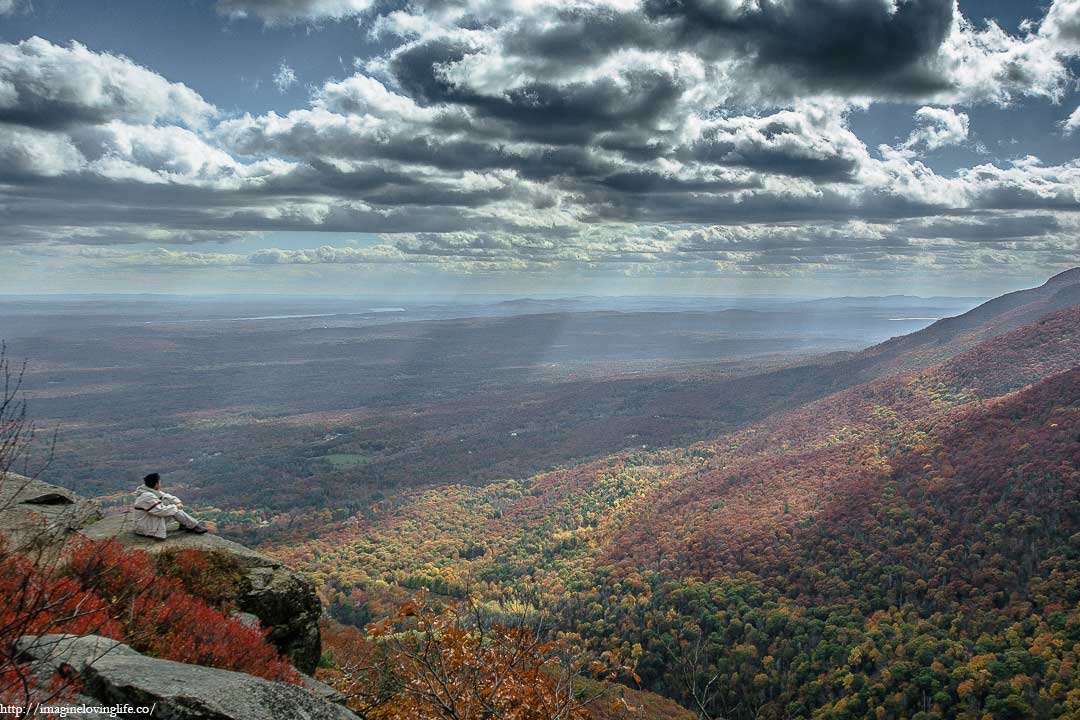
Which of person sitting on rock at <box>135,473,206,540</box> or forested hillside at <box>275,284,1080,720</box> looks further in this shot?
forested hillside at <box>275,284,1080,720</box>

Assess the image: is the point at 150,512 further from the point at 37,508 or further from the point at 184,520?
the point at 37,508

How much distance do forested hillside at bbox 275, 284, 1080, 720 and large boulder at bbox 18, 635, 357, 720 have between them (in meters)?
8.03

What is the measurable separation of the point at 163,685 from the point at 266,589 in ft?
25.9

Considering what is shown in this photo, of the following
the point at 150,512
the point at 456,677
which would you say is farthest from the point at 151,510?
the point at 456,677

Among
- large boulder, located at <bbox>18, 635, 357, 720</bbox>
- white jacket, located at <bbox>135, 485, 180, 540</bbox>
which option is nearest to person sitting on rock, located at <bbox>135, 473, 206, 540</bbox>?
white jacket, located at <bbox>135, 485, 180, 540</bbox>

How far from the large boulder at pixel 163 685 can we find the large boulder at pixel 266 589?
6302 millimetres

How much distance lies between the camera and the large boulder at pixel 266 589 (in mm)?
14891

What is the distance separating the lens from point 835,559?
6147cm

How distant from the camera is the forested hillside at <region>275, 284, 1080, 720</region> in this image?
1705 inches

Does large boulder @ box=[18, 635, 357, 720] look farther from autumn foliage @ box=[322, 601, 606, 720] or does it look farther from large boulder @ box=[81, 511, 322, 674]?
large boulder @ box=[81, 511, 322, 674]

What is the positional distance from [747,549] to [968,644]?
25695mm

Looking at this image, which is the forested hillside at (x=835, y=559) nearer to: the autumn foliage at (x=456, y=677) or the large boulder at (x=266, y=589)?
the autumn foliage at (x=456, y=677)

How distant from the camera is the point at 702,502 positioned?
9444 centimetres

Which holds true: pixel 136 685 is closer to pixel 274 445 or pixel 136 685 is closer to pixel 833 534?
pixel 833 534
